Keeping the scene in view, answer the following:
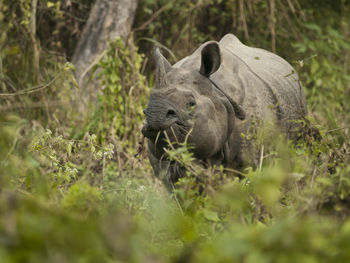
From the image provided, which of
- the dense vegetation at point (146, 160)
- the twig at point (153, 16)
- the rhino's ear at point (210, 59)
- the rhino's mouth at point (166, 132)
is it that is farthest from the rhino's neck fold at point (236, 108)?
the twig at point (153, 16)

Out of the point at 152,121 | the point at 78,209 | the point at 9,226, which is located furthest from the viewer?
the point at 152,121

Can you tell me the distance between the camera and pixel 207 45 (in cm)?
456

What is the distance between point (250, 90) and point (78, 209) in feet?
7.93

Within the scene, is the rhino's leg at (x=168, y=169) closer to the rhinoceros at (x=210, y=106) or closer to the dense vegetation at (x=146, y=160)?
the rhinoceros at (x=210, y=106)

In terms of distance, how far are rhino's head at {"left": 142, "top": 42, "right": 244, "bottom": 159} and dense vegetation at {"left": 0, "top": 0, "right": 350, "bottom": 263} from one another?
0.30 m

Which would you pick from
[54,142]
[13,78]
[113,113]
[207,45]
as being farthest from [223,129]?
[13,78]

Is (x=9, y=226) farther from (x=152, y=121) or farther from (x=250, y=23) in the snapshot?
(x=250, y=23)

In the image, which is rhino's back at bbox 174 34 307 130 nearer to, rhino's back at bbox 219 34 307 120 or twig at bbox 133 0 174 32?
rhino's back at bbox 219 34 307 120

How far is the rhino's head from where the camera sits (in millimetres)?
4191

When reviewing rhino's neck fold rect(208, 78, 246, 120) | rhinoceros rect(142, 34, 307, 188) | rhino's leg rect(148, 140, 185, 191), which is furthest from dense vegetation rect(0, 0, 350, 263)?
rhino's neck fold rect(208, 78, 246, 120)

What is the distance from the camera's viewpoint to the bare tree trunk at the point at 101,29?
28.2ft

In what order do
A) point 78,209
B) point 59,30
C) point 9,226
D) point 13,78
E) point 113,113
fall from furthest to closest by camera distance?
point 59,30 < point 13,78 < point 113,113 < point 78,209 < point 9,226

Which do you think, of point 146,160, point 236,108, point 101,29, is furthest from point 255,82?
point 101,29

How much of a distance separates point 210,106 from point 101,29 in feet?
14.8
